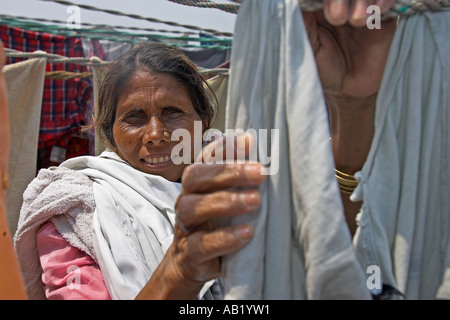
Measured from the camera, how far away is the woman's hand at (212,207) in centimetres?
65

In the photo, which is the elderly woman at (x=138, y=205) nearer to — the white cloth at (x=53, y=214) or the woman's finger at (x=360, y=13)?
the white cloth at (x=53, y=214)

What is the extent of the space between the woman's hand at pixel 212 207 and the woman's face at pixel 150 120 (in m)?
0.59

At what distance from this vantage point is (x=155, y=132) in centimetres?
129

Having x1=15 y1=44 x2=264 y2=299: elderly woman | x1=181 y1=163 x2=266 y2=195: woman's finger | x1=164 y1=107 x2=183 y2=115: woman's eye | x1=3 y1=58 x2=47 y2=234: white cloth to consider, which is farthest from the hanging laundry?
x1=181 y1=163 x2=266 y2=195: woman's finger

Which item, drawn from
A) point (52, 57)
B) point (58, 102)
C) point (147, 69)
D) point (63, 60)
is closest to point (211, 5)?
point (147, 69)

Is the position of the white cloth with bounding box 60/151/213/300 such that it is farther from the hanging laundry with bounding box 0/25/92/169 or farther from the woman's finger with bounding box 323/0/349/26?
the hanging laundry with bounding box 0/25/92/169

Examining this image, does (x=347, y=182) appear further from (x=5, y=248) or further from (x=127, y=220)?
(x=5, y=248)

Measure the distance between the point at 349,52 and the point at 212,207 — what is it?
1.28 ft

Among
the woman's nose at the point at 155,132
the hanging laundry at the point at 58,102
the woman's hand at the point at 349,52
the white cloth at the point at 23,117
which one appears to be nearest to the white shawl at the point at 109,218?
the woman's nose at the point at 155,132

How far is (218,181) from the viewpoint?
2.19 ft

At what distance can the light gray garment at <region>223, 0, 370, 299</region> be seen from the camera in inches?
24.5

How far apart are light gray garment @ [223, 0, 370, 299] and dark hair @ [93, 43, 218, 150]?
735mm
